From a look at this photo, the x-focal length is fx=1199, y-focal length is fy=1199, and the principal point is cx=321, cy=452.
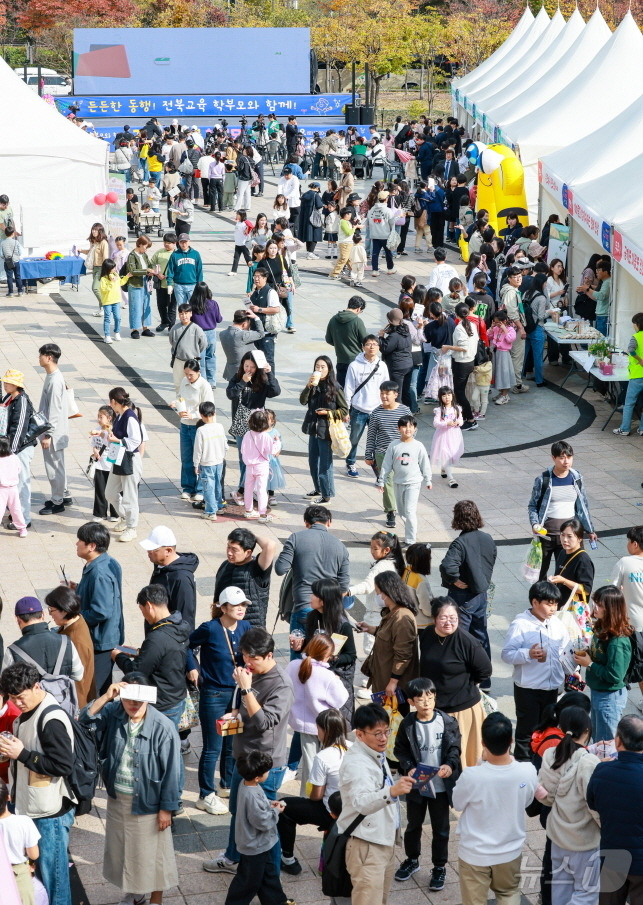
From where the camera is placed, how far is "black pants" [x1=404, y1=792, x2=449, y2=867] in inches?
262

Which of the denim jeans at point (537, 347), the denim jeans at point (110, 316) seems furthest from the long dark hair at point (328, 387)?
the denim jeans at point (110, 316)

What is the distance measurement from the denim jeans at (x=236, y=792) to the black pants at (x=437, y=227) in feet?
65.4

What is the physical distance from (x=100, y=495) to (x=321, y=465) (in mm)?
2298

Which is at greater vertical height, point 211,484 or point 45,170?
point 45,170

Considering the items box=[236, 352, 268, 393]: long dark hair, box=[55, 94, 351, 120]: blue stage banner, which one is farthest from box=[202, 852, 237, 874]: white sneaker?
box=[55, 94, 351, 120]: blue stage banner

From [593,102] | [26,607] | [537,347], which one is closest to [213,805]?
[26,607]

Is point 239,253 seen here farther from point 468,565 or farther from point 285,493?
point 468,565

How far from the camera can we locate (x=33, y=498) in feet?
42.7

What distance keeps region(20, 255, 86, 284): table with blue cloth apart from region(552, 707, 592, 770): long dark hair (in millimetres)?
17888

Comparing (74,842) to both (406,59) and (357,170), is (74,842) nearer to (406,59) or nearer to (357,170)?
(357,170)

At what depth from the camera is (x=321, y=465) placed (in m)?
12.6

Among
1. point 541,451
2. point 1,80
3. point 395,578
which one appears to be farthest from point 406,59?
point 395,578

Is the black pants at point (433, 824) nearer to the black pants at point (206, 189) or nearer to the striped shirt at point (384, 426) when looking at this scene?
the striped shirt at point (384, 426)

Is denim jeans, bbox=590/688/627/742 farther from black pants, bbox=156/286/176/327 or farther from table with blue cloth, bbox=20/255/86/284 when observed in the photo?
table with blue cloth, bbox=20/255/86/284
